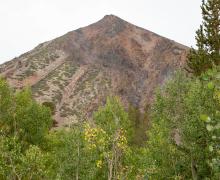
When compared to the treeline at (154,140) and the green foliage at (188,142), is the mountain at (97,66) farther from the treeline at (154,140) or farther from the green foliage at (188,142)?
the green foliage at (188,142)

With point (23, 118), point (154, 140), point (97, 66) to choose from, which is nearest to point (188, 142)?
point (154, 140)

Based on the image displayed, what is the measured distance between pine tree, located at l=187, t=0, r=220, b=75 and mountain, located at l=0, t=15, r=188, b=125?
242 ft

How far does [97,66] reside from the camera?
175m

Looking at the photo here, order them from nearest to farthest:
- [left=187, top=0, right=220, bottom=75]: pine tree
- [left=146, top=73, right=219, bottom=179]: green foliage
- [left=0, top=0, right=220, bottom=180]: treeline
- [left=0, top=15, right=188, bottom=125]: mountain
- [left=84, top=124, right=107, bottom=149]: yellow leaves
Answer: [left=84, top=124, right=107, bottom=149]: yellow leaves → [left=0, top=0, right=220, bottom=180]: treeline → [left=146, top=73, right=219, bottom=179]: green foliage → [left=187, top=0, right=220, bottom=75]: pine tree → [left=0, top=15, right=188, bottom=125]: mountain

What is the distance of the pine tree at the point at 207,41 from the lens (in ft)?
189

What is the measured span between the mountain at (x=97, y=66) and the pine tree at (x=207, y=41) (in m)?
73.7

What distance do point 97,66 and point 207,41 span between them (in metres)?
117

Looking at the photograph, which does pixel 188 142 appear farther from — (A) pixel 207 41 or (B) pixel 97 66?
(B) pixel 97 66

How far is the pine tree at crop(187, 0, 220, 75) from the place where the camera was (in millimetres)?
57500

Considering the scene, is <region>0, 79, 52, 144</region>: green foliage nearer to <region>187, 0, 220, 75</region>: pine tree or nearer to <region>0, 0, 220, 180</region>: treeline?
<region>0, 0, 220, 180</region>: treeline

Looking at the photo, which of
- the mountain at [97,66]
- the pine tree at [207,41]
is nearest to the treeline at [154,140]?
the pine tree at [207,41]

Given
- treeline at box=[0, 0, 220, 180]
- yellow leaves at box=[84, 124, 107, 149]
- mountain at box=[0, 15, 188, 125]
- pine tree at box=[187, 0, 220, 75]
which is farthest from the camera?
mountain at box=[0, 15, 188, 125]

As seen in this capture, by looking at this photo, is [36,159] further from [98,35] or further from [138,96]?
[98,35]

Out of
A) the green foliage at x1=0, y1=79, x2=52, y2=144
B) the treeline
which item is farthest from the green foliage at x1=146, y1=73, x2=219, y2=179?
the green foliage at x1=0, y1=79, x2=52, y2=144
